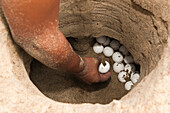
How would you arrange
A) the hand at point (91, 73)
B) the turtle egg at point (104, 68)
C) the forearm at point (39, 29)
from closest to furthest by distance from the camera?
the forearm at point (39, 29), the hand at point (91, 73), the turtle egg at point (104, 68)

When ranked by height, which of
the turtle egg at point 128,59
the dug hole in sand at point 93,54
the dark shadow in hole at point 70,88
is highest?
the dug hole in sand at point 93,54

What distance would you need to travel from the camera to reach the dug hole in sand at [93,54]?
838 millimetres

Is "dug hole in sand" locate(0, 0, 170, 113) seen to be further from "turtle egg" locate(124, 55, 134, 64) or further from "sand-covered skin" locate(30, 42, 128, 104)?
"turtle egg" locate(124, 55, 134, 64)

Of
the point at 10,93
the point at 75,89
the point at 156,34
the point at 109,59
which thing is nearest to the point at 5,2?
the point at 10,93

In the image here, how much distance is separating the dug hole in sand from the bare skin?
11 cm

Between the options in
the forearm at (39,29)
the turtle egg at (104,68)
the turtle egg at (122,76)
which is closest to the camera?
the forearm at (39,29)

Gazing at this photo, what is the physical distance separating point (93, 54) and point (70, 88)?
0.37 metres

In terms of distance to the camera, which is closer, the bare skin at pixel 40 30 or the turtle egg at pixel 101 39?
the bare skin at pixel 40 30

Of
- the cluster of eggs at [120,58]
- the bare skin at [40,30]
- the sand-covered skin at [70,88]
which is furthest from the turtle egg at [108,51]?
the bare skin at [40,30]

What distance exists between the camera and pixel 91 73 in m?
1.53

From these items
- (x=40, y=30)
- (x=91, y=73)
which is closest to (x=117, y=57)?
(x=91, y=73)

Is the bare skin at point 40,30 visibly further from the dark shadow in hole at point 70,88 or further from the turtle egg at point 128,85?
the turtle egg at point 128,85

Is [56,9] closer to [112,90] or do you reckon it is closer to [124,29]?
[124,29]

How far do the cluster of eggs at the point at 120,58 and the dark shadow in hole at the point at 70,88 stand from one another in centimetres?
8
